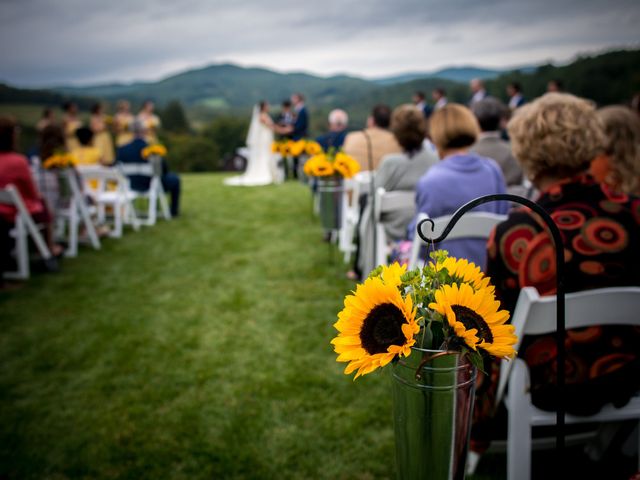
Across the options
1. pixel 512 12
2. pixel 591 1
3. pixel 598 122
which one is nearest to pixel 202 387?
pixel 598 122

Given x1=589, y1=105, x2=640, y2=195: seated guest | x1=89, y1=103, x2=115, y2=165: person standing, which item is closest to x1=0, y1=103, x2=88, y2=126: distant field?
x1=89, y1=103, x2=115, y2=165: person standing

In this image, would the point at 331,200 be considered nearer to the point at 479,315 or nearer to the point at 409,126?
the point at 409,126

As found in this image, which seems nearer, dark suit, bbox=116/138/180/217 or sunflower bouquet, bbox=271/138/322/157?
sunflower bouquet, bbox=271/138/322/157

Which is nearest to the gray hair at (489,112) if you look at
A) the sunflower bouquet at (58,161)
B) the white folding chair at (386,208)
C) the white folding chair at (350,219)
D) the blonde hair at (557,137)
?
the white folding chair at (386,208)

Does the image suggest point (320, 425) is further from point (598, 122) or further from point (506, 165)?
point (506, 165)

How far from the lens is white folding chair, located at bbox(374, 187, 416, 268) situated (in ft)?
10.7

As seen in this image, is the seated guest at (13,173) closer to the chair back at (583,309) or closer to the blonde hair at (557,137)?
the blonde hair at (557,137)

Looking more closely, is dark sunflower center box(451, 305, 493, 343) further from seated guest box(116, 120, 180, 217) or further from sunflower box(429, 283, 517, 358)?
seated guest box(116, 120, 180, 217)

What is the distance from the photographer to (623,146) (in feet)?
8.42

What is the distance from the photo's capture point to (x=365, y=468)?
6.61ft

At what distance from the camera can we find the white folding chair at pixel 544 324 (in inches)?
53.4

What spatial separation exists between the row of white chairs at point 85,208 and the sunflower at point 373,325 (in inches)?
180

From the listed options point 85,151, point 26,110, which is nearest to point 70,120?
point 85,151

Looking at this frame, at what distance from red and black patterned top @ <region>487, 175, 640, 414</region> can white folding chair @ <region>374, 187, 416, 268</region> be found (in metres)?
1.62
